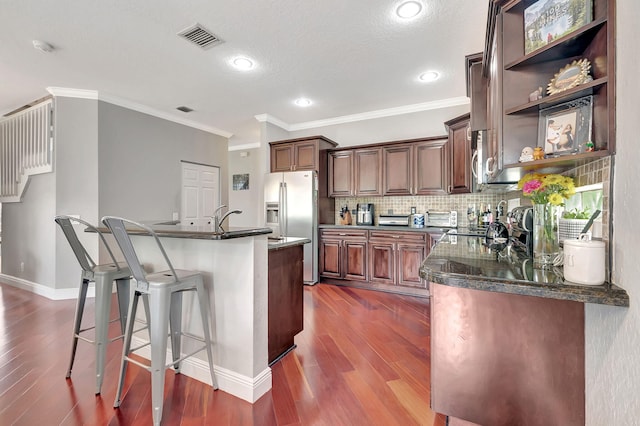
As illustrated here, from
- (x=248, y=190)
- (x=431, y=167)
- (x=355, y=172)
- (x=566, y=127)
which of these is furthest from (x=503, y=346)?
(x=248, y=190)

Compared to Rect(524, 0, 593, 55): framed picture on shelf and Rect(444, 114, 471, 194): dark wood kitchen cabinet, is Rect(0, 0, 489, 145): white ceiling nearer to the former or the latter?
Rect(444, 114, 471, 194): dark wood kitchen cabinet

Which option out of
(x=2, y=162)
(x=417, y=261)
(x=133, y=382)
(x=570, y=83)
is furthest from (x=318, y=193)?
(x=2, y=162)

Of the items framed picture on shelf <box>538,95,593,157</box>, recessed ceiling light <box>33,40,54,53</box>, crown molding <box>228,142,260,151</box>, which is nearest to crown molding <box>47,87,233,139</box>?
recessed ceiling light <box>33,40,54,53</box>

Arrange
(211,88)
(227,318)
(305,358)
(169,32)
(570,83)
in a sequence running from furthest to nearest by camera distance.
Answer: (211,88)
(169,32)
(305,358)
(227,318)
(570,83)

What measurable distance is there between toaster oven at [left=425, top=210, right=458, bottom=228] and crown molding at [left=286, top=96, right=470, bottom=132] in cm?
156

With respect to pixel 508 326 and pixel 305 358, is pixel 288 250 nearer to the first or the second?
pixel 305 358

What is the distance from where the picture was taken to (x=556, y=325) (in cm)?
124

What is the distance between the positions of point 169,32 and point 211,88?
1.19m

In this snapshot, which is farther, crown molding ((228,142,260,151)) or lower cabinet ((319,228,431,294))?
crown molding ((228,142,260,151))

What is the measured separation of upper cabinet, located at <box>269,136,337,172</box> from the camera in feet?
14.8

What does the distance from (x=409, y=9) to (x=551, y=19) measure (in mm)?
1351

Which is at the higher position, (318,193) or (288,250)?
(318,193)

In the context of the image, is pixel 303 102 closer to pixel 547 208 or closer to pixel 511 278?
pixel 547 208

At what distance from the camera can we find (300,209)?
4422 millimetres
